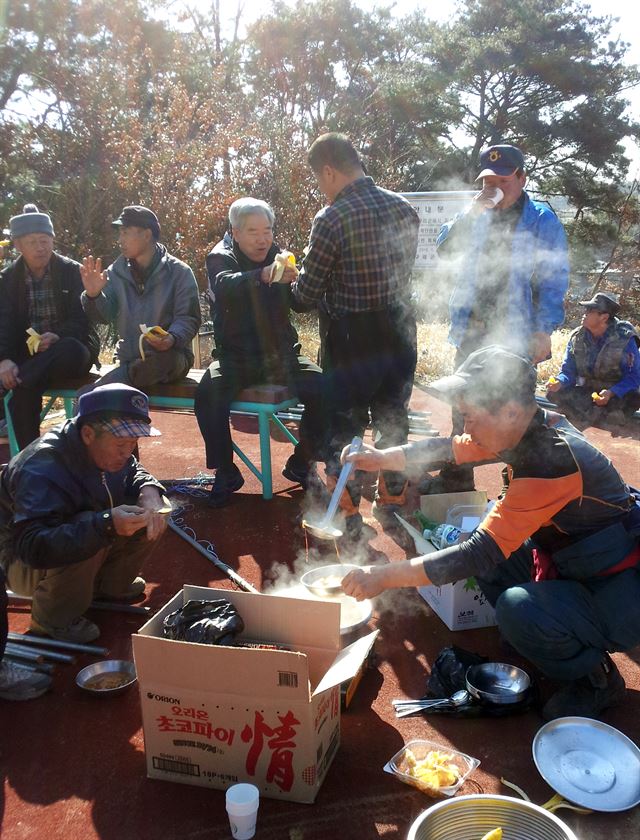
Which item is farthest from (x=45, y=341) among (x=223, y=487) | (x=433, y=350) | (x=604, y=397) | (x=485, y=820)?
(x=433, y=350)

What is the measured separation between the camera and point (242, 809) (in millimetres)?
1962

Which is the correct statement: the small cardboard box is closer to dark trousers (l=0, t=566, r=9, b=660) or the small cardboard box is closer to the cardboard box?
the cardboard box

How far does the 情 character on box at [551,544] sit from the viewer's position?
7.63 ft

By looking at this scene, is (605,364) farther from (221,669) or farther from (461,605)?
(221,669)

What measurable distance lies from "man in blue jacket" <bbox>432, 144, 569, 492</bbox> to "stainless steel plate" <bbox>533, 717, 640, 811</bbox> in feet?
6.91

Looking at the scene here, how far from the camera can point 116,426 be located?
2826 mm

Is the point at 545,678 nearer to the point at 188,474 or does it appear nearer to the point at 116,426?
the point at 116,426

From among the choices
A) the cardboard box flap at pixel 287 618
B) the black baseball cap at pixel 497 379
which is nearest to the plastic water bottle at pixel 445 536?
the cardboard box flap at pixel 287 618

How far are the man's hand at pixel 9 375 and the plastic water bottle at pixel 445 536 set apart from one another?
3388 millimetres

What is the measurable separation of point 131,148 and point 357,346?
31.7 ft

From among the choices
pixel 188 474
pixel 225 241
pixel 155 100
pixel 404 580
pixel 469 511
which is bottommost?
pixel 188 474

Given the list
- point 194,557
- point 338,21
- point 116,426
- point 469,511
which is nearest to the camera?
point 116,426

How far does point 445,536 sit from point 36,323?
146 inches

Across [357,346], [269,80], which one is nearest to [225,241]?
[357,346]
